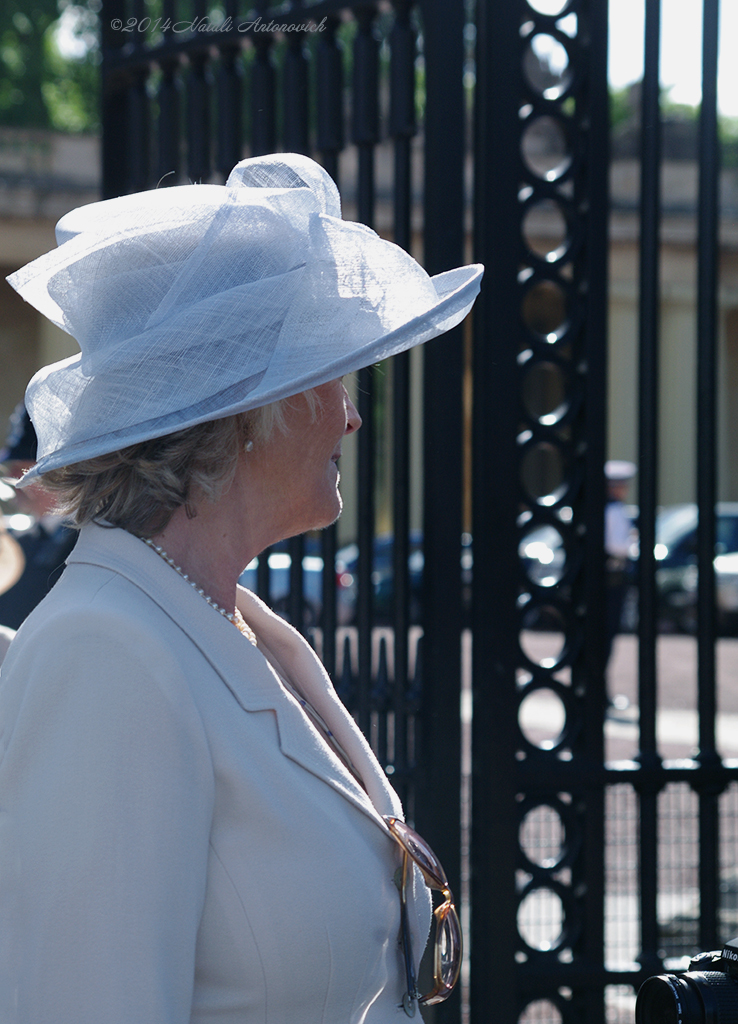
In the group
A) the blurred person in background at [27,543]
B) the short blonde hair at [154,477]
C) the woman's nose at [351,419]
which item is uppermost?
the blurred person in background at [27,543]

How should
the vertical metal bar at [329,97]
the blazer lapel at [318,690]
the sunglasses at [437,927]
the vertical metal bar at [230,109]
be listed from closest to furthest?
the sunglasses at [437,927]
the blazer lapel at [318,690]
the vertical metal bar at [329,97]
the vertical metal bar at [230,109]

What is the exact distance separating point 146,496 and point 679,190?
717 inches

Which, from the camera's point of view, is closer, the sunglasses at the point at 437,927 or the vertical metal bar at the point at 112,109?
the sunglasses at the point at 437,927

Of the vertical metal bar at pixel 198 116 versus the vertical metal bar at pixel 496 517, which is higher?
the vertical metal bar at pixel 198 116

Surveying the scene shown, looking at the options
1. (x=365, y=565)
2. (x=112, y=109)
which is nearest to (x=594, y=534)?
(x=365, y=565)

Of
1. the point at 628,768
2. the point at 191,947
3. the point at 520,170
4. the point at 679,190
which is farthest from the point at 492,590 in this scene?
the point at 679,190

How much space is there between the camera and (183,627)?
1303 millimetres

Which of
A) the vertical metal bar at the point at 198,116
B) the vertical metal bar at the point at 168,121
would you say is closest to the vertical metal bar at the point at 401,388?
the vertical metal bar at the point at 198,116

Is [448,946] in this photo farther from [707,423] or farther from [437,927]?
[707,423]

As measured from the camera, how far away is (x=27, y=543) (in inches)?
274

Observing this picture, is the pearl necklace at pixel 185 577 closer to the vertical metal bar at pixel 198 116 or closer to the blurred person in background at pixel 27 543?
the vertical metal bar at pixel 198 116

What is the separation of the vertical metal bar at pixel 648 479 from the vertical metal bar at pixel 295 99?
2.56ft

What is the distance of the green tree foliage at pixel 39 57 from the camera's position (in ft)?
69.2

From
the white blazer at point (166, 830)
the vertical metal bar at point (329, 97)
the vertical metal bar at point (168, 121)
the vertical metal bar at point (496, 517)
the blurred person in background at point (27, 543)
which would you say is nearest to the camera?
the white blazer at point (166, 830)
